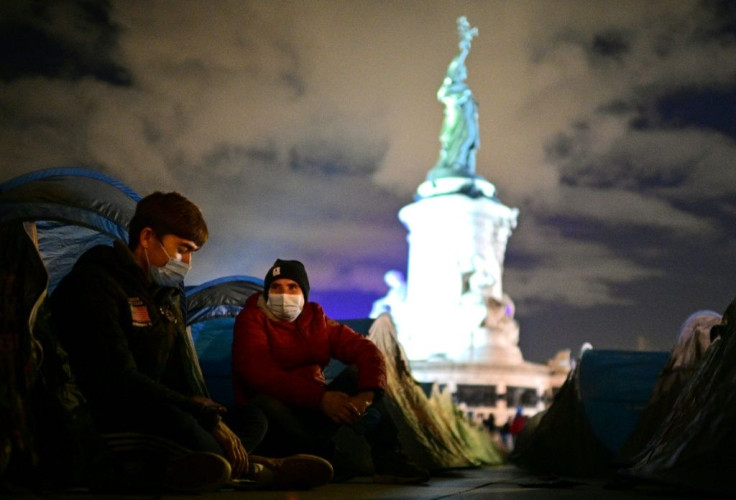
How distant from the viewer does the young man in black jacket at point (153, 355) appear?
3504 mm

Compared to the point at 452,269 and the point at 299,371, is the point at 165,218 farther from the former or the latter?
the point at 452,269

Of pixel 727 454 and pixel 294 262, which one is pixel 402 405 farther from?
pixel 727 454

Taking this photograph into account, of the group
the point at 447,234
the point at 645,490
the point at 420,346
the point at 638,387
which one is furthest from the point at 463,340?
the point at 645,490

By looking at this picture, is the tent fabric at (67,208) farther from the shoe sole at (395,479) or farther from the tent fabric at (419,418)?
the tent fabric at (419,418)

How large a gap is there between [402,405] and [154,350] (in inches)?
162

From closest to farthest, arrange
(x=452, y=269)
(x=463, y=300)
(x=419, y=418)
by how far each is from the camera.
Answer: (x=419, y=418)
(x=463, y=300)
(x=452, y=269)

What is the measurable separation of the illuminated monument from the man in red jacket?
78.4ft

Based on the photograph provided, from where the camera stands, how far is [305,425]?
4.50 m

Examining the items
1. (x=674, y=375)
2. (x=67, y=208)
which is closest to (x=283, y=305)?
(x=67, y=208)

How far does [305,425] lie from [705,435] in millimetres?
2032

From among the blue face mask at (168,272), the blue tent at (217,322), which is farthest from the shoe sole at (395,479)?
the blue tent at (217,322)

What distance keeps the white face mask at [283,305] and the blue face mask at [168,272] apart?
71 centimetres

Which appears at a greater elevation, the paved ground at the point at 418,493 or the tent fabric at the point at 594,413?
the tent fabric at the point at 594,413

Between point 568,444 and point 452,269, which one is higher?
point 452,269
